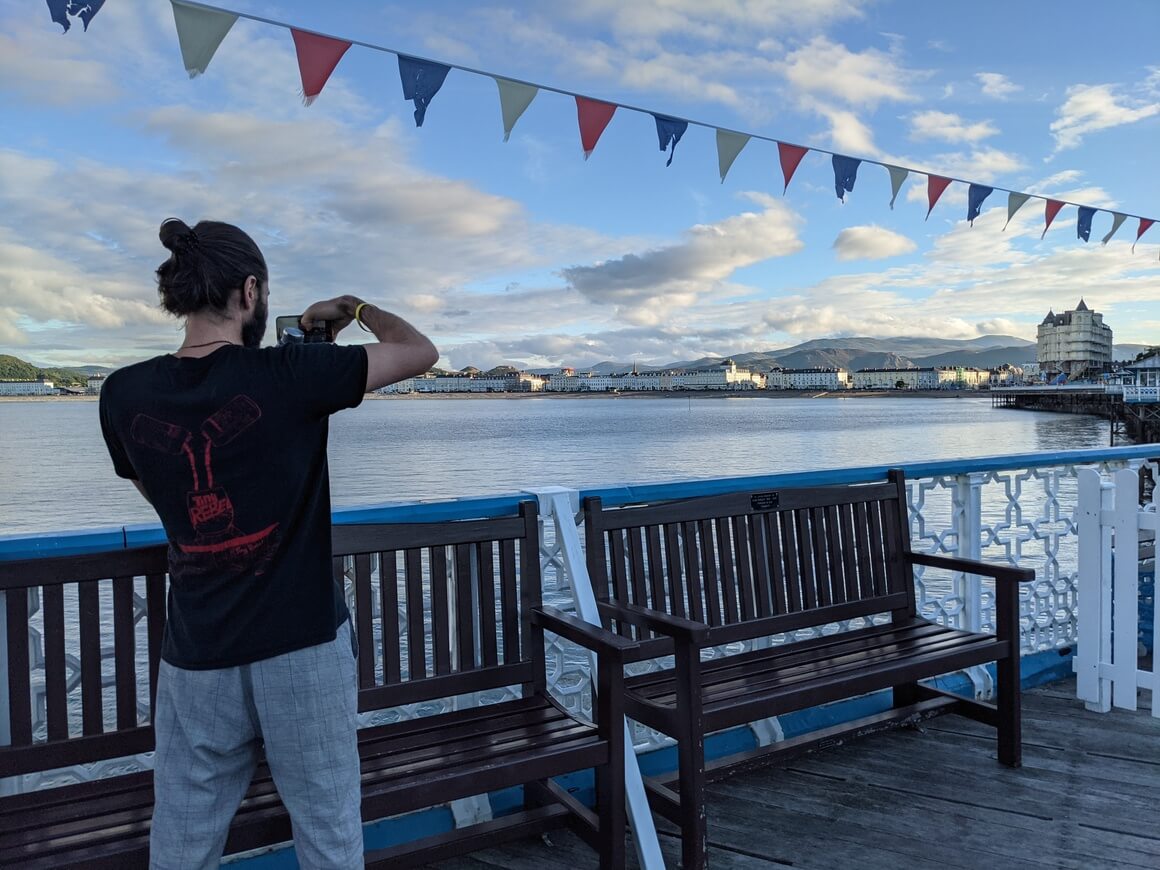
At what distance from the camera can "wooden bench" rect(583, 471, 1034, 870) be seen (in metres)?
2.51

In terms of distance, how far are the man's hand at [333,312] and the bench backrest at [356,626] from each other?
2.45 ft

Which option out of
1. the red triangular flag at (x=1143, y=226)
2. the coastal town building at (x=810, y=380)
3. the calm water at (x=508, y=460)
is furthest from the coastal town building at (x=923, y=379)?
the red triangular flag at (x=1143, y=226)

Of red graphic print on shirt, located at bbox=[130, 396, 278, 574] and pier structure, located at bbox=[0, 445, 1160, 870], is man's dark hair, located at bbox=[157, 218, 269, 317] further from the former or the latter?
pier structure, located at bbox=[0, 445, 1160, 870]

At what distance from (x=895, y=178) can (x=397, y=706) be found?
5359 millimetres

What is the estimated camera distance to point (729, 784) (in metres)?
3.06

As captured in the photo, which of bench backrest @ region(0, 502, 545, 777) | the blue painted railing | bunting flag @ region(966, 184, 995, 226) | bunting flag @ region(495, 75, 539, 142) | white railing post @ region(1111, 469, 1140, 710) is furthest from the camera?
bunting flag @ region(966, 184, 995, 226)

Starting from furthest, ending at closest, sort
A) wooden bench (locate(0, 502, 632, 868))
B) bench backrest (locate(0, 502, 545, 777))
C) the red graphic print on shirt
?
1. bench backrest (locate(0, 502, 545, 777))
2. wooden bench (locate(0, 502, 632, 868))
3. the red graphic print on shirt

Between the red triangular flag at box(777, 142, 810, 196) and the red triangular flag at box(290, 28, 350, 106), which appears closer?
the red triangular flag at box(290, 28, 350, 106)

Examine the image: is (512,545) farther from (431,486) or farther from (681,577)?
(431,486)

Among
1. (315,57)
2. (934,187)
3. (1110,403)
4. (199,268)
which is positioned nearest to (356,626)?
(199,268)

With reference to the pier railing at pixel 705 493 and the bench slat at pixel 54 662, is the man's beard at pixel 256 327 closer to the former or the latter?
the pier railing at pixel 705 493

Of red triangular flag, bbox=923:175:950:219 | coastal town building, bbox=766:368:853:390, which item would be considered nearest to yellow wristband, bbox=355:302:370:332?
red triangular flag, bbox=923:175:950:219

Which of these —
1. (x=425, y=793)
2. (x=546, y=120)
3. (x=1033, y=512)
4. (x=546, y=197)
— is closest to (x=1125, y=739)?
(x=425, y=793)

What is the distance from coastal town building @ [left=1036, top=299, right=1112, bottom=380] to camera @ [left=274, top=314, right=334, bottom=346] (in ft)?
385
